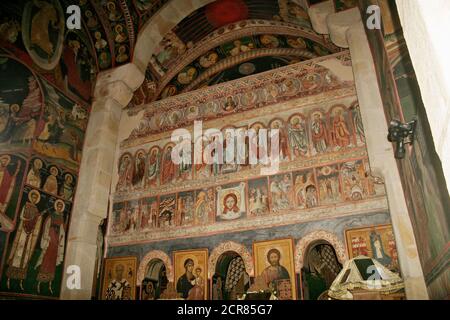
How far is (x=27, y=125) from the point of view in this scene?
816 cm

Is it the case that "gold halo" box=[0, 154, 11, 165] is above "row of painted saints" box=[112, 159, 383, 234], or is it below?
above

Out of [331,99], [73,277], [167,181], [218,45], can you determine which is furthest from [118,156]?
[331,99]

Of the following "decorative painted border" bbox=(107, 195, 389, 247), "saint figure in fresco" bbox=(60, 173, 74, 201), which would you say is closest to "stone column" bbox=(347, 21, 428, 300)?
"decorative painted border" bbox=(107, 195, 389, 247)

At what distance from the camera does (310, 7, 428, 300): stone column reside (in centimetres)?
558

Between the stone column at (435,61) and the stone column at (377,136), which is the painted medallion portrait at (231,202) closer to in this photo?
the stone column at (377,136)

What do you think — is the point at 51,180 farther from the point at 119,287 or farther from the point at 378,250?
the point at 378,250

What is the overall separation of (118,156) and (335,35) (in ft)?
21.6

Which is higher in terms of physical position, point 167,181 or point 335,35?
point 335,35

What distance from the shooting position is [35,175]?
26.3 ft

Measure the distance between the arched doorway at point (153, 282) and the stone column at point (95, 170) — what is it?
4.02ft

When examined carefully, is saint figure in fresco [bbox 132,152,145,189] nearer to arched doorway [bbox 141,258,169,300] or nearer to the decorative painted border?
the decorative painted border

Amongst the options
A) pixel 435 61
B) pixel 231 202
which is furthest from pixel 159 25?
pixel 435 61

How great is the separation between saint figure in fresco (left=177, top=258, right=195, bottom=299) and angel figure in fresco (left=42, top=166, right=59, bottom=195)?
3581 mm
